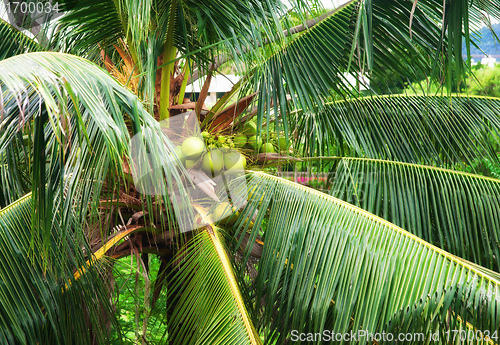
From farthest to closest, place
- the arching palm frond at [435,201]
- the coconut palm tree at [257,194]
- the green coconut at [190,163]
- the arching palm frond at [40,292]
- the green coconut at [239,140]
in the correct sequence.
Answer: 1. the green coconut at [239,140]
2. the green coconut at [190,163]
3. the arching palm frond at [435,201]
4. the arching palm frond at [40,292]
5. the coconut palm tree at [257,194]

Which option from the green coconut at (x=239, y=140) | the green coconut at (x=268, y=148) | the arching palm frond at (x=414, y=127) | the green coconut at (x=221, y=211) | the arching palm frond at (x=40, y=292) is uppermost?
the arching palm frond at (x=414, y=127)

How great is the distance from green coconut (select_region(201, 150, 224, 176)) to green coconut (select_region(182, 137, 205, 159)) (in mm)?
77

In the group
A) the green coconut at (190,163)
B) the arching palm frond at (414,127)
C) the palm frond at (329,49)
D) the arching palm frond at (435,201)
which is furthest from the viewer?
the arching palm frond at (414,127)

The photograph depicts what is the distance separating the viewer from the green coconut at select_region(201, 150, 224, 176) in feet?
6.16

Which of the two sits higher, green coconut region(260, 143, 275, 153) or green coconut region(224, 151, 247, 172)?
green coconut region(260, 143, 275, 153)

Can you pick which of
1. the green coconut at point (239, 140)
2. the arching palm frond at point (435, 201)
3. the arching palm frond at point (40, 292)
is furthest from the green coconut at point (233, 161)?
the arching palm frond at point (40, 292)

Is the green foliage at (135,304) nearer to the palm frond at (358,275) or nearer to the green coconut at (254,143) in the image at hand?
the palm frond at (358,275)

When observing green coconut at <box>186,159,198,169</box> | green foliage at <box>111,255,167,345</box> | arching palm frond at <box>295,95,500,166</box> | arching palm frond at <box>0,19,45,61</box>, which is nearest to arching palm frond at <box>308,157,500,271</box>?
arching palm frond at <box>295,95,500,166</box>

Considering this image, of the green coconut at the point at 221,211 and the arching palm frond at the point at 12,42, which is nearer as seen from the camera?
the green coconut at the point at 221,211

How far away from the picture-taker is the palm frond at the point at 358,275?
109cm

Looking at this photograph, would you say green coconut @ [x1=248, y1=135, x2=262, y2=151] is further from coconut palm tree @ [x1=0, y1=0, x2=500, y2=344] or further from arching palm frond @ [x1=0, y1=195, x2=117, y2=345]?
arching palm frond @ [x1=0, y1=195, x2=117, y2=345]

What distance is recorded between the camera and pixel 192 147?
1785 mm

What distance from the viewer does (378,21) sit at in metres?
2.10

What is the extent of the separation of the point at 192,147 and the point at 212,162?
15 cm
